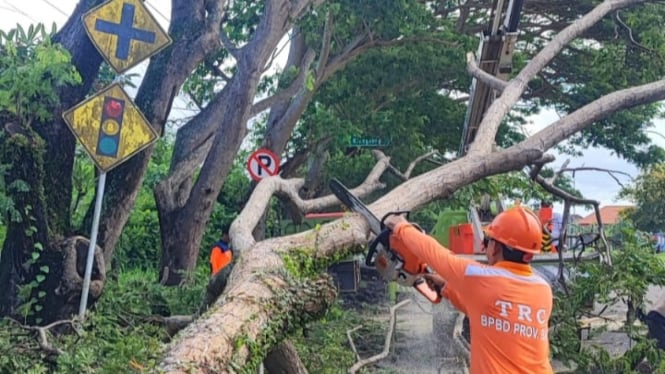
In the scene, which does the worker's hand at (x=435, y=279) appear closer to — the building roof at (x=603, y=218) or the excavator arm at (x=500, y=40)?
the building roof at (x=603, y=218)

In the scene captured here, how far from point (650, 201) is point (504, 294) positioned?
3002 centimetres

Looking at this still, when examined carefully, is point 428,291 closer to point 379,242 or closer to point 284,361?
point 379,242

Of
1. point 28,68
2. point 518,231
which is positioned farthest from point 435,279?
point 28,68

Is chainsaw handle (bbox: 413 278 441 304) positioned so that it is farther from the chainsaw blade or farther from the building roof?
the building roof

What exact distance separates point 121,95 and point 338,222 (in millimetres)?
2262

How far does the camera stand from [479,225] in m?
8.78

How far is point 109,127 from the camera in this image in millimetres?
5223

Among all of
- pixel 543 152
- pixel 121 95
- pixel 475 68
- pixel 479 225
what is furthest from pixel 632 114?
pixel 121 95

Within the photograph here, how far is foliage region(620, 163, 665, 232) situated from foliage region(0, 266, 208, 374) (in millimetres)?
26773

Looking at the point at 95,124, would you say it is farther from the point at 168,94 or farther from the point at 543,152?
the point at 543,152

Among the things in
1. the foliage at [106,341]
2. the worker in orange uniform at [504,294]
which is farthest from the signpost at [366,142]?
the worker in orange uniform at [504,294]

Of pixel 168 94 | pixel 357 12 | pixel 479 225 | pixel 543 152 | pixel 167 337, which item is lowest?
pixel 167 337

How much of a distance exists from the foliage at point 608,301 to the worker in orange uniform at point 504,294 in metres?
2.23

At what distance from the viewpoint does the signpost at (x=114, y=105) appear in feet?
16.8
